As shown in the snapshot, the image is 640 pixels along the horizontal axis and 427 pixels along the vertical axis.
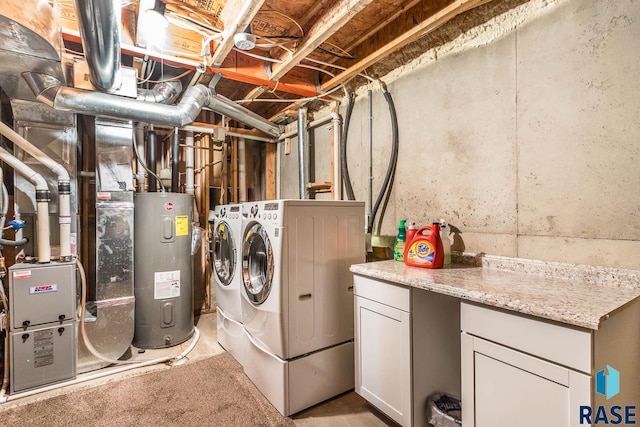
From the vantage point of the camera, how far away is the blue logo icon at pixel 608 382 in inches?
39.0

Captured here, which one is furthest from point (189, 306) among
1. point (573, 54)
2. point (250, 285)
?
point (573, 54)

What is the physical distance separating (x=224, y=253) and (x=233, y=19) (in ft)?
5.87

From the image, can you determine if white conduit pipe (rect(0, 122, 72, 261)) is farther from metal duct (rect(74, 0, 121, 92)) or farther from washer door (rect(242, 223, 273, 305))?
washer door (rect(242, 223, 273, 305))

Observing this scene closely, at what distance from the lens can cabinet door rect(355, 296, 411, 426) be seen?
1.57 metres

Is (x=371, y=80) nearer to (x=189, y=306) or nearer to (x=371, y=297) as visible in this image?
(x=371, y=297)

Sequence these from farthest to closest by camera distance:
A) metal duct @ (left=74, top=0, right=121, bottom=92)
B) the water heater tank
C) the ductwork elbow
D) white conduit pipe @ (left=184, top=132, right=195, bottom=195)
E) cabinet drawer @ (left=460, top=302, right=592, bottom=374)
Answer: white conduit pipe @ (left=184, top=132, right=195, bottom=195)
the water heater tank
the ductwork elbow
metal duct @ (left=74, top=0, right=121, bottom=92)
cabinet drawer @ (left=460, top=302, right=592, bottom=374)

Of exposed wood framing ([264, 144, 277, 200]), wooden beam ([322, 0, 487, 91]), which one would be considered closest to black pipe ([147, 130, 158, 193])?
exposed wood framing ([264, 144, 277, 200])

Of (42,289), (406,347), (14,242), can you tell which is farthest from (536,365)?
(14,242)

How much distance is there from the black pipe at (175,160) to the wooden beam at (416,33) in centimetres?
178

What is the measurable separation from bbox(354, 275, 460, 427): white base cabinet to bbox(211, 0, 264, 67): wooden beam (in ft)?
5.39

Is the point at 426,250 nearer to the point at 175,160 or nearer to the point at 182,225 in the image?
the point at 182,225

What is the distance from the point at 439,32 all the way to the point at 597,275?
1.76 metres

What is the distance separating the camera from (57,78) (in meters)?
2.16

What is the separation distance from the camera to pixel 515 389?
1147 millimetres
